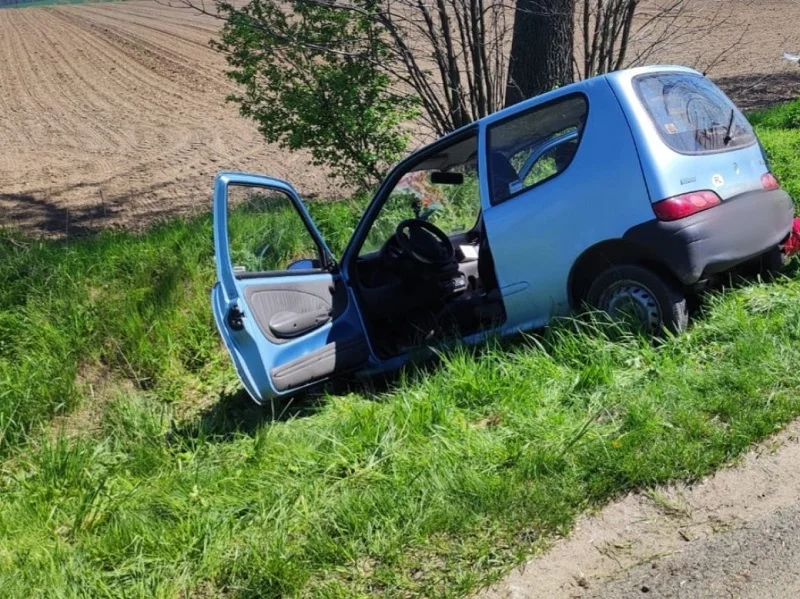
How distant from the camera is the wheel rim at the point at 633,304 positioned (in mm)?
5043

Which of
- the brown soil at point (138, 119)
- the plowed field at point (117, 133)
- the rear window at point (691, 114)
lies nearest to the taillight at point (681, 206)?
the rear window at point (691, 114)

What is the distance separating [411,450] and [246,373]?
139 cm

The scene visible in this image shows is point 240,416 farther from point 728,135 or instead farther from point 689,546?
point 728,135

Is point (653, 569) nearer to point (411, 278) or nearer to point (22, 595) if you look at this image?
point (22, 595)

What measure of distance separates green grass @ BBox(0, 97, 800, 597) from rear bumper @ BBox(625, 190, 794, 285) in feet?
1.19

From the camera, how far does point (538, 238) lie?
536 centimetres

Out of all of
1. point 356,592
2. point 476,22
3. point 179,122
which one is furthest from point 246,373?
point 179,122

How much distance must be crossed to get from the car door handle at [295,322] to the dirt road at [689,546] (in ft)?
8.42

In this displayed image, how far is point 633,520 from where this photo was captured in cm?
361

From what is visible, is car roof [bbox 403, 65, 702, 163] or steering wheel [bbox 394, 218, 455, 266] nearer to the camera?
car roof [bbox 403, 65, 702, 163]

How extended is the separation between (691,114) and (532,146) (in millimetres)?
968

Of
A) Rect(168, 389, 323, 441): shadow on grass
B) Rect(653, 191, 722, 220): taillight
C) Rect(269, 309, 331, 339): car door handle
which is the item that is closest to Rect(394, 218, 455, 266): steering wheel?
Rect(269, 309, 331, 339): car door handle

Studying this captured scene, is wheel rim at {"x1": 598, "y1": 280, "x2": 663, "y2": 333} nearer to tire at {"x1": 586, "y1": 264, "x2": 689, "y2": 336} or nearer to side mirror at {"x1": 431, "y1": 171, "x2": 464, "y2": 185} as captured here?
tire at {"x1": 586, "y1": 264, "x2": 689, "y2": 336}

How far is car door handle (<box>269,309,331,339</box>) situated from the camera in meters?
5.56
